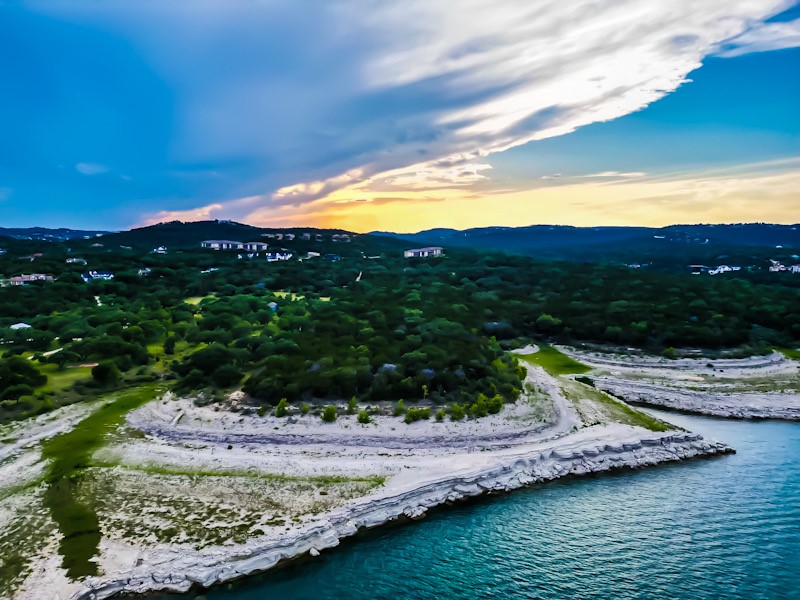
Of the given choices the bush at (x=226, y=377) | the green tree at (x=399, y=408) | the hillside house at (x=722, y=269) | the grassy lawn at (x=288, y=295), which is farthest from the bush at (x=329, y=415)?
the hillside house at (x=722, y=269)

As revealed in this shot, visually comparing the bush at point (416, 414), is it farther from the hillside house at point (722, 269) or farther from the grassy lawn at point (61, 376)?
the hillside house at point (722, 269)

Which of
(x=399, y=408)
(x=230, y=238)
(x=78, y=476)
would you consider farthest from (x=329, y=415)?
(x=230, y=238)

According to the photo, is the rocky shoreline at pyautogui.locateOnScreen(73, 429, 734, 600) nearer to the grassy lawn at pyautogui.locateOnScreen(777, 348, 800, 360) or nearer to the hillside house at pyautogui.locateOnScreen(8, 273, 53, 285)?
the grassy lawn at pyautogui.locateOnScreen(777, 348, 800, 360)

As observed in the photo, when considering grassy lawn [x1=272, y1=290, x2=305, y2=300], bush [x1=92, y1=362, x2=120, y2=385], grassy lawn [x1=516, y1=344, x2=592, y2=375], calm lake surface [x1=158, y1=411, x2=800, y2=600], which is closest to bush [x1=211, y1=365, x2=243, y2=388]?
bush [x1=92, y1=362, x2=120, y2=385]

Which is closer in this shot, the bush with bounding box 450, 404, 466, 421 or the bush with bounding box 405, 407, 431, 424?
the bush with bounding box 405, 407, 431, 424

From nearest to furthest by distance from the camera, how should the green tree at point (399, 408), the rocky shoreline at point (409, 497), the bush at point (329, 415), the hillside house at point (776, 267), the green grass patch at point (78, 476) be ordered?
the rocky shoreline at point (409, 497)
the green grass patch at point (78, 476)
the bush at point (329, 415)
the green tree at point (399, 408)
the hillside house at point (776, 267)

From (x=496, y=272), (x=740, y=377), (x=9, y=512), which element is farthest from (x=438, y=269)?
(x=9, y=512)
